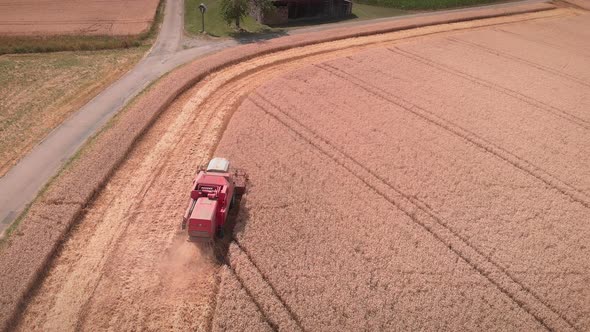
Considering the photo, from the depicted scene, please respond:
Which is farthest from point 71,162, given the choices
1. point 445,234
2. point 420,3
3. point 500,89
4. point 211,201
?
point 420,3

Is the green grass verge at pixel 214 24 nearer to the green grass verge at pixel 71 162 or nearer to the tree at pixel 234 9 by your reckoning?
the tree at pixel 234 9

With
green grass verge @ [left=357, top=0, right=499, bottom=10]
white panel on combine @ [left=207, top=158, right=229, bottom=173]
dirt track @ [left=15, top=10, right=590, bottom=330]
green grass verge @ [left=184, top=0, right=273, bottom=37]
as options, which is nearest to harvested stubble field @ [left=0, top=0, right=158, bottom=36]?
green grass verge @ [left=184, top=0, right=273, bottom=37]

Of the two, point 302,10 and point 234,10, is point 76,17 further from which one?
point 302,10

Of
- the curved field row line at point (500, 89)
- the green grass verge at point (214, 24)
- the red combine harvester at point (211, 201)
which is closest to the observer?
the red combine harvester at point (211, 201)

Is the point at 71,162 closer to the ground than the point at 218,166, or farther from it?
closer to the ground

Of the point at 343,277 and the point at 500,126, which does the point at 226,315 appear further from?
the point at 500,126

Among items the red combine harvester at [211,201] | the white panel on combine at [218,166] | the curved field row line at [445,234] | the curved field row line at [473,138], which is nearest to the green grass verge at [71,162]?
the red combine harvester at [211,201]
